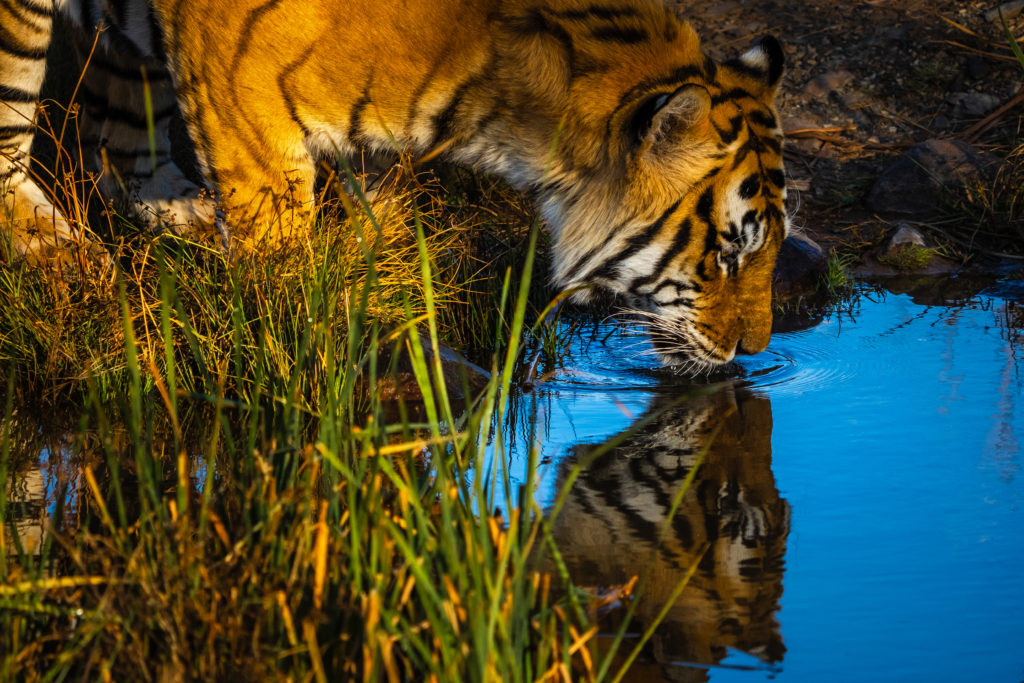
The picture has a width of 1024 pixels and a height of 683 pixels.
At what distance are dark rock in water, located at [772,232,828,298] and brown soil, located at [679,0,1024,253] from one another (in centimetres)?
80

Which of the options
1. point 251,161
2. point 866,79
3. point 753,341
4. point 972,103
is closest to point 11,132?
point 251,161

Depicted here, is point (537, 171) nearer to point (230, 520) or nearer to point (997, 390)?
point (997, 390)

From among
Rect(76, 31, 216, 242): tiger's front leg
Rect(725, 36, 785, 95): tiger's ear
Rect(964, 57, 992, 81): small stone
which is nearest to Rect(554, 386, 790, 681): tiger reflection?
Rect(725, 36, 785, 95): tiger's ear

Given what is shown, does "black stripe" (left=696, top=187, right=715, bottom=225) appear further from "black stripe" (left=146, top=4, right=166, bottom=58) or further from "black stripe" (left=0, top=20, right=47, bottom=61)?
"black stripe" (left=0, top=20, right=47, bottom=61)

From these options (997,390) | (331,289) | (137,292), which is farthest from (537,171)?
(997,390)

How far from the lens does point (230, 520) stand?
90.3 inches

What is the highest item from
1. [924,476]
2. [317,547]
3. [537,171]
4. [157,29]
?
[157,29]

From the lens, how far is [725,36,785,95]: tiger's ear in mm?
4023

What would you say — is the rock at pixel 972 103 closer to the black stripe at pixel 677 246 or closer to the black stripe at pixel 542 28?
the black stripe at pixel 677 246

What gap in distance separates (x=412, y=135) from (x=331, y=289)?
0.60 meters

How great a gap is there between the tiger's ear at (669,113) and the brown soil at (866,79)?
2838mm

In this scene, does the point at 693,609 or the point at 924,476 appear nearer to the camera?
the point at 693,609

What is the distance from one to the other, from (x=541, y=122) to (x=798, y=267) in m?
2.08

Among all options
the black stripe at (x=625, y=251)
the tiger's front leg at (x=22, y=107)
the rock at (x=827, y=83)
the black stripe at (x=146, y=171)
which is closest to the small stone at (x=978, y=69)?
the rock at (x=827, y=83)
